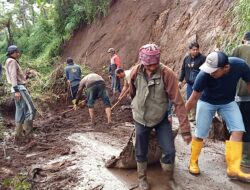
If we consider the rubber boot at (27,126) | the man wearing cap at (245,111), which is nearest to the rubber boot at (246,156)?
the man wearing cap at (245,111)

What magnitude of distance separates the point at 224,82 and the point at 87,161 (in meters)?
2.65

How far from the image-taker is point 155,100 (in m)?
4.69

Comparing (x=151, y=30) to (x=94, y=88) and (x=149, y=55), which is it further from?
(x=149, y=55)

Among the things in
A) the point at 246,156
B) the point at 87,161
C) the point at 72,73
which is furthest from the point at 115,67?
the point at 246,156

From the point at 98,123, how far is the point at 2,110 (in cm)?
467

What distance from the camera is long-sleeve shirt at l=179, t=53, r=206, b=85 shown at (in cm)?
773

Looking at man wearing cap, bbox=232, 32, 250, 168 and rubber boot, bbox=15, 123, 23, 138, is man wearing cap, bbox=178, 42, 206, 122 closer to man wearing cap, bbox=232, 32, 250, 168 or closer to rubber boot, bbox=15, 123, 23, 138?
man wearing cap, bbox=232, 32, 250, 168

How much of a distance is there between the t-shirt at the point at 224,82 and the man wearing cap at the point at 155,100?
0.49 metres

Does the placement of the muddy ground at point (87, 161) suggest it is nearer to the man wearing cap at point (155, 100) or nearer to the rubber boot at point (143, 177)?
the rubber boot at point (143, 177)

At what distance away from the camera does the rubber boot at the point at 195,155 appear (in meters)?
5.39

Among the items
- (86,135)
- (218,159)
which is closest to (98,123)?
(86,135)

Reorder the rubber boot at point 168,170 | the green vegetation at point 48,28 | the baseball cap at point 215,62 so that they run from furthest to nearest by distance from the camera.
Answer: the green vegetation at point 48,28
the rubber boot at point 168,170
the baseball cap at point 215,62

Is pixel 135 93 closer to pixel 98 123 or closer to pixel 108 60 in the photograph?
pixel 98 123

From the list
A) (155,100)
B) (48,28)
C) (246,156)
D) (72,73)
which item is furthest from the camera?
(48,28)
